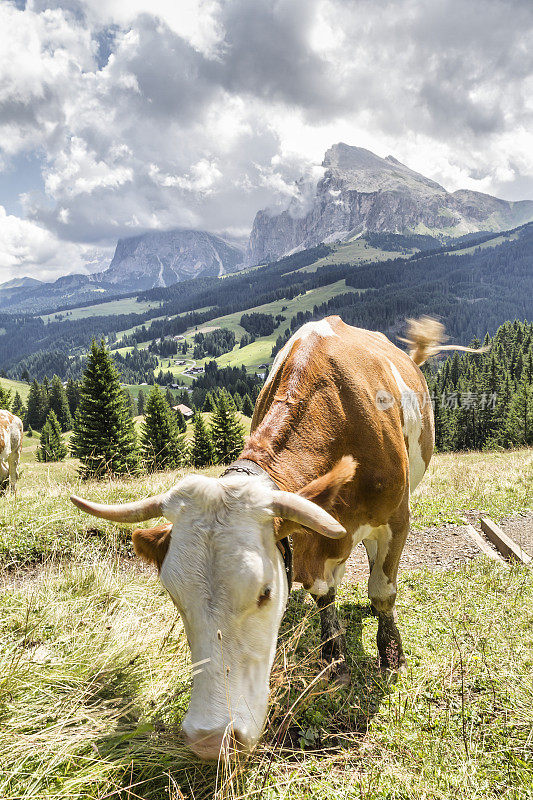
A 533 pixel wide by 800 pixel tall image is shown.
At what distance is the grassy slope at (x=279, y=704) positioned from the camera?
8.82 feet

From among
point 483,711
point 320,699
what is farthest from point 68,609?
point 483,711

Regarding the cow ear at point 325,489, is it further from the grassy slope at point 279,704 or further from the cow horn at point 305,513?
the grassy slope at point 279,704

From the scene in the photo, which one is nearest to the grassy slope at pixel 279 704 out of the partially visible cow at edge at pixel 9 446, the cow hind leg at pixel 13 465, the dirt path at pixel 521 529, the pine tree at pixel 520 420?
the dirt path at pixel 521 529

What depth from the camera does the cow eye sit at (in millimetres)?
2439

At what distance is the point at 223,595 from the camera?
A: 7.61ft

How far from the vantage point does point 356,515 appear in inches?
143

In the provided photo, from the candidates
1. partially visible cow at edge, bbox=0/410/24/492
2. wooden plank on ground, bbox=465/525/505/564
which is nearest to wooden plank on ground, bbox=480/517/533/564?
wooden plank on ground, bbox=465/525/505/564

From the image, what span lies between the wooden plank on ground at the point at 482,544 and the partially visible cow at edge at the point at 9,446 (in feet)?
42.3

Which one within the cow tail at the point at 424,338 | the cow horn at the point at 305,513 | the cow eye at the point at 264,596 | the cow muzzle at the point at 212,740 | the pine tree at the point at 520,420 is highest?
the cow tail at the point at 424,338

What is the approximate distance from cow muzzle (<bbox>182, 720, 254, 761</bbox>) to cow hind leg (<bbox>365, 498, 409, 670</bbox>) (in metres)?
2.41

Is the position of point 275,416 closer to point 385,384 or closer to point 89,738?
point 385,384

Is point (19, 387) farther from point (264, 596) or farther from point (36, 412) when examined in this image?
point (264, 596)

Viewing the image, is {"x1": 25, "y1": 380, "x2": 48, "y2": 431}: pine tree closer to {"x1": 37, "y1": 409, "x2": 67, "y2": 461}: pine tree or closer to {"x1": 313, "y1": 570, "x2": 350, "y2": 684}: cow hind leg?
{"x1": 37, "y1": 409, "x2": 67, "y2": 461}: pine tree

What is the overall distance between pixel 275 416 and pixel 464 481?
10872mm
